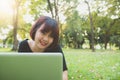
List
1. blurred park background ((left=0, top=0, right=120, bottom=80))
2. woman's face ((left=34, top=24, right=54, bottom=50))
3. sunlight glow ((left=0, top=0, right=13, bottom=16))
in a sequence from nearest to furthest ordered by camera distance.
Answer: woman's face ((left=34, top=24, right=54, bottom=50)) < blurred park background ((left=0, top=0, right=120, bottom=80)) < sunlight glow ((left=0, top=0, right=13, bottom=16))

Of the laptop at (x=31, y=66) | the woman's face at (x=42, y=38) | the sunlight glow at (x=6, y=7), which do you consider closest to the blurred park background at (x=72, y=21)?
the sunlight glow at (x=6, y=7)

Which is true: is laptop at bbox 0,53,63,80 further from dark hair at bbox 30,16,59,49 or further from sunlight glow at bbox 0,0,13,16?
sunlight glow at bbox 0,0,13,16

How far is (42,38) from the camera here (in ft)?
5.80

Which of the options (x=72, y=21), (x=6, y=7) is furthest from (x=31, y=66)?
(x=72, y=21)

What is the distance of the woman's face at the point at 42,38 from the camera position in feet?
5.79

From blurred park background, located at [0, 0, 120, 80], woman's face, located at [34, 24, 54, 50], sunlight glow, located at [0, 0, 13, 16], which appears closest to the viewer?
woman's face, located at [34, 24, 54, 50]

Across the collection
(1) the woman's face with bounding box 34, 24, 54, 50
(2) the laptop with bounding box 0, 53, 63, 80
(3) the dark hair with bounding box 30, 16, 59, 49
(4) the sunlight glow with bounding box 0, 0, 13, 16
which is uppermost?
(4) the sunlight glow with bounding box 0, 0, 13, 16

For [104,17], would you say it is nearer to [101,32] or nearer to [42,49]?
[101,32]

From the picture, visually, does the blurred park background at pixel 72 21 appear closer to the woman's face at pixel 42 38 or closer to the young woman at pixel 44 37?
the young woman at pixel 44 37

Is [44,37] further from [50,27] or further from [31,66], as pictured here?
[31,66]

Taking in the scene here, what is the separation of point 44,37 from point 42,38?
0.05ft

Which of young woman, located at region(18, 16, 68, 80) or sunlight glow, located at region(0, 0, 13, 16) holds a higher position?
sunlight glow, located at region(0, 0, 13, 16)

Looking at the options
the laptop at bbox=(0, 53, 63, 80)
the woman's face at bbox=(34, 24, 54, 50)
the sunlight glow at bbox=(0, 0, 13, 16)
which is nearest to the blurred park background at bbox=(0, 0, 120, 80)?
the sunlight glow at bbox=(0, 0, 13, 16)

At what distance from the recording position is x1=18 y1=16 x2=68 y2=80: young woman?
1766 millimetres
